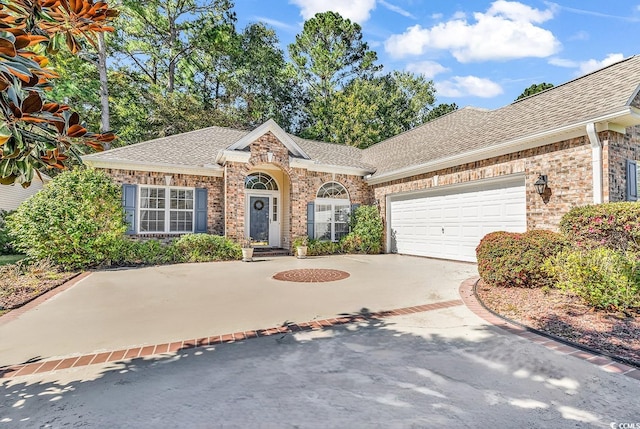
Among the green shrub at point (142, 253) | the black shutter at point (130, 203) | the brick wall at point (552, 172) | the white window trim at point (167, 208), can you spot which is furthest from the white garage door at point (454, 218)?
the black shutter at point (130, 203)

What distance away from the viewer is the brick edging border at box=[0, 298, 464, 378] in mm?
3084

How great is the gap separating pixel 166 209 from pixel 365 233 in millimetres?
7731

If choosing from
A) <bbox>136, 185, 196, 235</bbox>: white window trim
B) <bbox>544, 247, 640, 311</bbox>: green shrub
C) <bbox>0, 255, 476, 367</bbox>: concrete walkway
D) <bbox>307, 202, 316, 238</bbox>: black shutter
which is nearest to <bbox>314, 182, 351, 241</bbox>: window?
<bbox>307, 202, 316, 238</bbox>: black shutter

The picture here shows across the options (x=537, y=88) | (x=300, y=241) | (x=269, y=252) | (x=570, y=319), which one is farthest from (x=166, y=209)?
(x=537, y=88)

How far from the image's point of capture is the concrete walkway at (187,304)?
3.84 m

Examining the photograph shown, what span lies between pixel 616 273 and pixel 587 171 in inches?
143

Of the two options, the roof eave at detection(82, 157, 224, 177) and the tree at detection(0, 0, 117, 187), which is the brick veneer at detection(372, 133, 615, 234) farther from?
the roof eave at detection(82, 157, 224, 177)

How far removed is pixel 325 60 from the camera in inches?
1097

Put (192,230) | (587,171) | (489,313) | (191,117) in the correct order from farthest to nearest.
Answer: (191,117) → (192,230) → (587,171) → (489,313)

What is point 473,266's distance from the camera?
9.36m

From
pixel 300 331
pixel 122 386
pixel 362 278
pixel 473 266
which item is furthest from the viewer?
pixel 473 266

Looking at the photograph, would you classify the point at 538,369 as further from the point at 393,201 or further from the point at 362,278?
the point at 393,201

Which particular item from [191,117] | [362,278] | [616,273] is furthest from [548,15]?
[191,117]

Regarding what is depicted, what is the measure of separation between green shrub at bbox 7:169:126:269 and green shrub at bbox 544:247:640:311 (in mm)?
10648
